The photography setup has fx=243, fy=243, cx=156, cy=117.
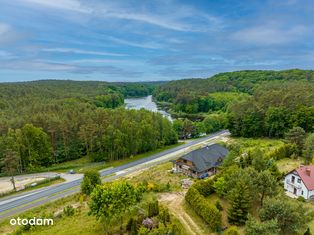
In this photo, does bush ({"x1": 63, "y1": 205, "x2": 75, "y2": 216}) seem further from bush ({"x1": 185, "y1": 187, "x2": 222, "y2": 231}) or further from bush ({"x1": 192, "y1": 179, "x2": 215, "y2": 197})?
bush ({"x1": 192, "y1": 179, "x2": 215, "y2": 197})

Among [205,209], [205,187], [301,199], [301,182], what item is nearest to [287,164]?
[301,182]

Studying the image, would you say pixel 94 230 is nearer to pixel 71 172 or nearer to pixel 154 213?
pixel 154 213

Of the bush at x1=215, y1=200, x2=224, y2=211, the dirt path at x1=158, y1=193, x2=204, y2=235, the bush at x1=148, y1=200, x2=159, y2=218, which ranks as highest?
the bush at x1=148, y1=200, x2=159, y2=218

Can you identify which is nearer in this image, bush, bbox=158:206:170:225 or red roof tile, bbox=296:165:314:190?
bush, bbox=158:206:170:225

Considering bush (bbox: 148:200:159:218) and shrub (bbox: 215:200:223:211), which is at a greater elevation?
bush (bbox: 148:200:159:218)

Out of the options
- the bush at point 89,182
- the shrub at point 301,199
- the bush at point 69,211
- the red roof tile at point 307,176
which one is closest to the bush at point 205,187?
the shrub at point 301,199

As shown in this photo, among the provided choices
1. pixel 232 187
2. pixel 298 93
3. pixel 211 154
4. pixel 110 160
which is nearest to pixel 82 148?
pixel 110 160

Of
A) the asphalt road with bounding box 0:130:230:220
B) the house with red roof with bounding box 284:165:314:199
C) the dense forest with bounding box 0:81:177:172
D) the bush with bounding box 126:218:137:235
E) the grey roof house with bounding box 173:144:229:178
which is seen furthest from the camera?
the dense forest with bounding box 0:81:177:172

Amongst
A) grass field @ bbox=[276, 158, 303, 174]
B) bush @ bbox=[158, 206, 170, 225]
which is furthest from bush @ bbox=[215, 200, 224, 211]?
grass field @ bbox=[276, 158, 303, 174]
